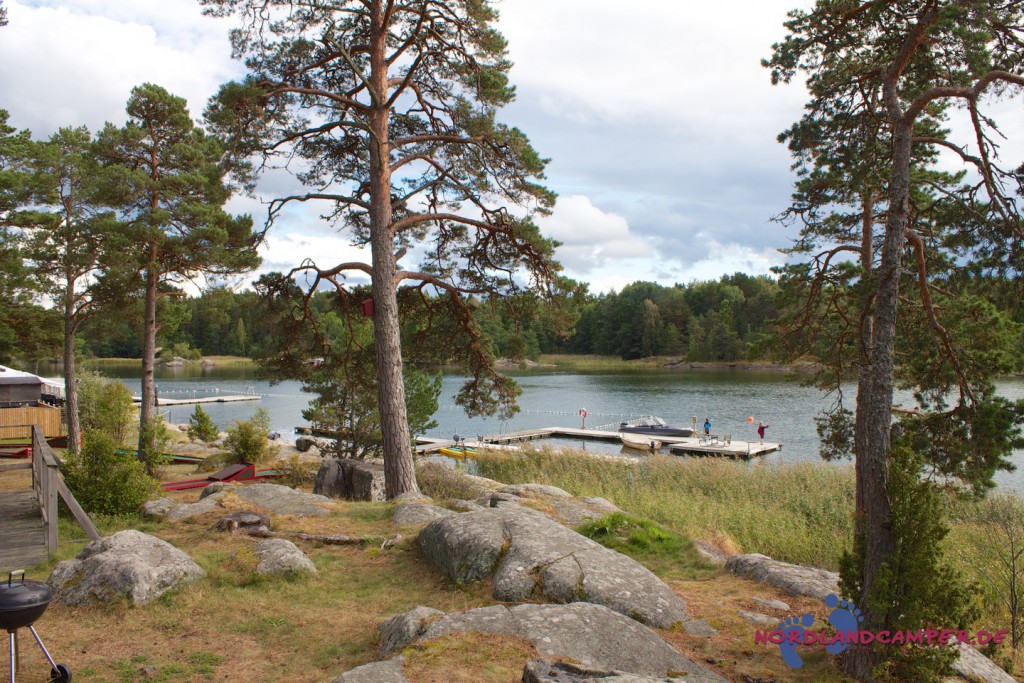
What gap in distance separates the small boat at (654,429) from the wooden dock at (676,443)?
60 cm

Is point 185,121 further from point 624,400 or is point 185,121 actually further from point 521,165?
point 624,400

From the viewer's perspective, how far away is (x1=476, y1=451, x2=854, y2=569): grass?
390 inches

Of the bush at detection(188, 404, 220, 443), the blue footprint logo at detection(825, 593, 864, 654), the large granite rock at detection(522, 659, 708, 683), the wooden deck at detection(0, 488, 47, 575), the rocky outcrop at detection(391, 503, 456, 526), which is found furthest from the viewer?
the bush at detection(188, 404, 220, 443)

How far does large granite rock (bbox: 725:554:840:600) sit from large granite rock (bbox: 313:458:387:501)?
6336 millimetres

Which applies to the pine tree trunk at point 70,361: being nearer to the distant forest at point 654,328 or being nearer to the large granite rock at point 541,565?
the large granite rock at point 541,565

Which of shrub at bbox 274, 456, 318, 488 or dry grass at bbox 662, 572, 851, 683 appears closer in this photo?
dry grass at bbox 662, 572, 851, 683

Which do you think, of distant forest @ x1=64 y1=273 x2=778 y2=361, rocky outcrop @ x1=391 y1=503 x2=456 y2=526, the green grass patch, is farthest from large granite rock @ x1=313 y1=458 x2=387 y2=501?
distant forest @ x1=64 y1=273 x2=778 y2=361

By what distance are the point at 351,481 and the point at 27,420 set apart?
58.5 feet

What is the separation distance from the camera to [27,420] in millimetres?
24047

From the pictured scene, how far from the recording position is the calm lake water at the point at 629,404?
33.0 metres

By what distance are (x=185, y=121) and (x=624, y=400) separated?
122 feet

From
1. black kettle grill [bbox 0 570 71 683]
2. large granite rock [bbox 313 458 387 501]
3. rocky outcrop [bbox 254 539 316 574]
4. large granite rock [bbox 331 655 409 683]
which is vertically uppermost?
black kettle grill [bbox 0 570 71 683]

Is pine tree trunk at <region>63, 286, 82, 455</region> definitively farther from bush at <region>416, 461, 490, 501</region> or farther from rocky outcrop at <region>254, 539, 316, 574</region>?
rocky outcrop at <region>254, 539, 316, 574</region>

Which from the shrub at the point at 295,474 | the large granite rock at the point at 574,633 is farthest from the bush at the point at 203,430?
the large granite rock at the point at 574,633
